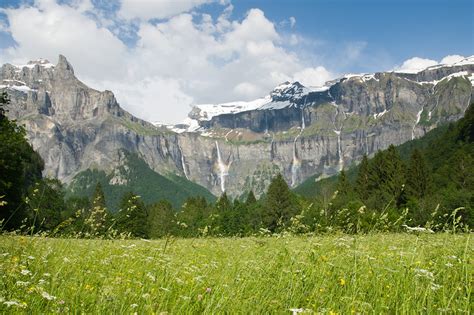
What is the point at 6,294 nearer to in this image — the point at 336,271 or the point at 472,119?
the point at 336,271

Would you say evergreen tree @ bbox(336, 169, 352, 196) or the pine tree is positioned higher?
the pine tree

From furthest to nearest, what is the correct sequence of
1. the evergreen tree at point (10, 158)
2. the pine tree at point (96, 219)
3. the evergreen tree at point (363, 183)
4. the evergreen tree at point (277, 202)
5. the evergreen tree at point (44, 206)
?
the evergreen tree at point (277, 202) < the evergreen tree at point (363, 183) < the evergreen tree at point (10, 158) < the evergreen tree at point (44, 206) < the pine tree at point (96, 219)

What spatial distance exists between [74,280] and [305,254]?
350cm

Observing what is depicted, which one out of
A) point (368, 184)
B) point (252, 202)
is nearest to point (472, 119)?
point (368, 184)

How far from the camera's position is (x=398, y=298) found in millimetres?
4414

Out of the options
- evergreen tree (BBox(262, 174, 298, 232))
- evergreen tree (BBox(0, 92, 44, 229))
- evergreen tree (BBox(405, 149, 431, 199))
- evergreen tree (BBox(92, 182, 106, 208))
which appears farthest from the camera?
evergreen tree (BBox(262, 174, 298, 232))

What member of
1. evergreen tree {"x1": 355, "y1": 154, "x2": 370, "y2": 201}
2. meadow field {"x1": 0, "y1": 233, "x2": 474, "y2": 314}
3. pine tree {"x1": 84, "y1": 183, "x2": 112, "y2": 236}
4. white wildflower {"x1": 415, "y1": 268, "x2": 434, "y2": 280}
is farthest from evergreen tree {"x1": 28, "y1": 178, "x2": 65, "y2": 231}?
evergreen tree {"x1": 355, "y1": 154, "x2": 370, "y2": 201}

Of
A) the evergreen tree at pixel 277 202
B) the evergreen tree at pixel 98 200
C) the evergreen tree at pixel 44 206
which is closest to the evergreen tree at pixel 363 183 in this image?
the evergreen tree at pixel 277 202

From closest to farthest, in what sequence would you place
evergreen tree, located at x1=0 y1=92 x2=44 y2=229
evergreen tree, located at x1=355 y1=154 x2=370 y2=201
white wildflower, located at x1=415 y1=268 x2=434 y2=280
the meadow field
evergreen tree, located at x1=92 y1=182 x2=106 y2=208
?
1. the meadow field
2. white wildflower, located at x1=415 y1=268 x2=434 y2=280
3. evergreen tree, located at x1=92 y1=182 x2=106 y2=208
4. evergreen tree, located at x1=0 y1=92 x2=44 y2=229
5. evergreen tree, located at x1=355 y1=154 x2=370 y2=201

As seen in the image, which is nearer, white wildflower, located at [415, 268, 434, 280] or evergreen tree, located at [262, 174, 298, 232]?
white wildflower, located at [415, 268, 434, 280]

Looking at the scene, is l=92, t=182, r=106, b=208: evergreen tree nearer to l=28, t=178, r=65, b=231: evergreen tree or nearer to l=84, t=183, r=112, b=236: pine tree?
l=84, t=183, r=112, b=236: pine tree

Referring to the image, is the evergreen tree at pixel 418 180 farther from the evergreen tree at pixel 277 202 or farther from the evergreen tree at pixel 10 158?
the evergreen tree at pixel 10 158

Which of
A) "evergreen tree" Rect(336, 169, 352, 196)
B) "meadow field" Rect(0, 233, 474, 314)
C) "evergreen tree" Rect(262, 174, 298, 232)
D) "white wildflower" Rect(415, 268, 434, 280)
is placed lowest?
"evergreen tree" Rect(262, 174, 298, 232)

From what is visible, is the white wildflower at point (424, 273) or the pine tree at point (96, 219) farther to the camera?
the pine tree at point (96, 219)
